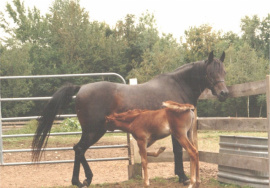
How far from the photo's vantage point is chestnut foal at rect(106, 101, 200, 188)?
16.4ft

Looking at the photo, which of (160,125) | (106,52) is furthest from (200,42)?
(160,125)

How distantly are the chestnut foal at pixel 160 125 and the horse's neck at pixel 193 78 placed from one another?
978 millimetres

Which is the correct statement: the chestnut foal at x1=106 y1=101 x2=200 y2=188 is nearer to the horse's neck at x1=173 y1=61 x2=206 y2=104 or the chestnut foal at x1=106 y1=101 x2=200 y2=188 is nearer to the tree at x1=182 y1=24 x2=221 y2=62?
the horse's neck at x1=173 y1=61 x2=206 y2=104

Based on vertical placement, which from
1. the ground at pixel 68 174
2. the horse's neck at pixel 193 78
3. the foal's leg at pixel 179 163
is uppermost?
the horse's neck at pixel 193 78

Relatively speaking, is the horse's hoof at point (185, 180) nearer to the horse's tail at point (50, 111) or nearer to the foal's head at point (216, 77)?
the foal's head at point (216, 77)

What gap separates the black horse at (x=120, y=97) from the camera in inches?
227

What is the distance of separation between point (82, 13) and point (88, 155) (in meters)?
32.8

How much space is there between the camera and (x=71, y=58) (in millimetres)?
37594

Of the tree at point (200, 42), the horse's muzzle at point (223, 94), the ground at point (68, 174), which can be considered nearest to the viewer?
the horse's muzzle at point (223, 94)

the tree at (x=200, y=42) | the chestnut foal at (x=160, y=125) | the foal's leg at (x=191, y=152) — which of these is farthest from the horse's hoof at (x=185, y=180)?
the tree at (x=200, y=42)

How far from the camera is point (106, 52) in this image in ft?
124

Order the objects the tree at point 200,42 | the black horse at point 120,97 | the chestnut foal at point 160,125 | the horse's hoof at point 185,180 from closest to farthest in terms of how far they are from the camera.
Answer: the chestnut foal at point 160,125, the black horse at point 120,97, the horse's hoof at point 185,180, the tree at point 200,42

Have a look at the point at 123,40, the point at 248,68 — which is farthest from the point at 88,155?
the point at 123,40

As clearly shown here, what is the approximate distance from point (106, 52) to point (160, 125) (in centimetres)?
3328
